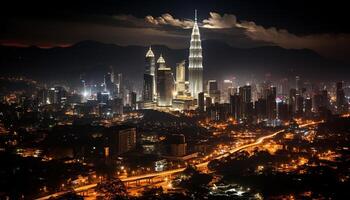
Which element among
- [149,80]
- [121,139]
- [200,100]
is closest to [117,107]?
[149,80]

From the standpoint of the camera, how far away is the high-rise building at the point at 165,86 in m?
17.3

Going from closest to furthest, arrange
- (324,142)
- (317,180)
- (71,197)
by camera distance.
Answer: (71,197), (317,180), (324,142)

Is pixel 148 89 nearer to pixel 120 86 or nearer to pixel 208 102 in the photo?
pixel 208 102

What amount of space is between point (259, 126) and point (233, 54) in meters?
10.9

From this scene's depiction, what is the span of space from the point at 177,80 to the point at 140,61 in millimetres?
4886

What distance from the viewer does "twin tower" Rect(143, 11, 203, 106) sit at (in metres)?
17.3

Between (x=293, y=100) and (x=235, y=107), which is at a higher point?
(x=293, y=100)

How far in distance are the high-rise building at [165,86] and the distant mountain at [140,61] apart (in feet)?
9.05

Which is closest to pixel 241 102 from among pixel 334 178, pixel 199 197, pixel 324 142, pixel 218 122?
pixel 218 122

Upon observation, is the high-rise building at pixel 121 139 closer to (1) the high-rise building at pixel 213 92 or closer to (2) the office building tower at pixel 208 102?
(2) the office building tower at pixel 208 102

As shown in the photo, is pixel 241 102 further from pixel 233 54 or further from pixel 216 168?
pixel 233 54

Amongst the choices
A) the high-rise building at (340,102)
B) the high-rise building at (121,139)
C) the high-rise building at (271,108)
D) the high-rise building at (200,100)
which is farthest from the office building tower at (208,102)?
the high-rise building at (121,139)

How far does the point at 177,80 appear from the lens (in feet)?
60.0

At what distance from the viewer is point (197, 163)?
382 inches
